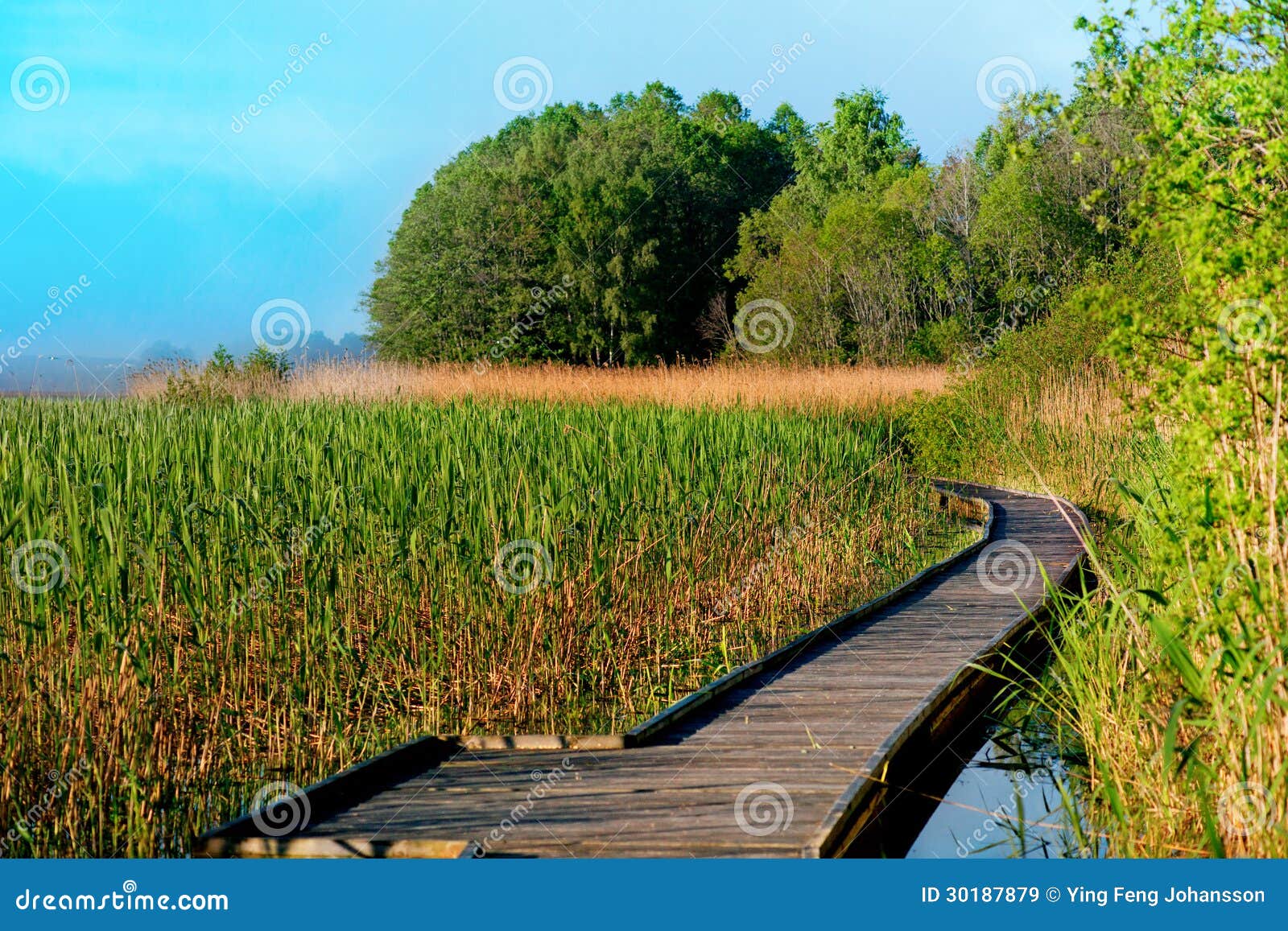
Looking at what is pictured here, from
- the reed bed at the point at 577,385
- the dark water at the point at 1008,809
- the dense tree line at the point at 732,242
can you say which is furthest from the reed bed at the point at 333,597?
the dense tree line at the point at 732,242

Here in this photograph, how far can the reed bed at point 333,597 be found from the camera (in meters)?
3.69

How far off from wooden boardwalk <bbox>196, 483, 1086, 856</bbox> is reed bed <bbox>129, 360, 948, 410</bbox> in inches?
338

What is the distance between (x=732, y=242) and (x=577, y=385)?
73.1ft

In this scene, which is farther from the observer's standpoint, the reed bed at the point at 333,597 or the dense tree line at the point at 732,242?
the dense tree line at the point at 732,242

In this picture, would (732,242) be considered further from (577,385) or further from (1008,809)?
Answer: (1008,809)

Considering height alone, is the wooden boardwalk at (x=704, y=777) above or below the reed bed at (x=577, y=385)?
below

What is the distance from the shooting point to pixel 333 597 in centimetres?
455

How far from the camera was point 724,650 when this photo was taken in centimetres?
557

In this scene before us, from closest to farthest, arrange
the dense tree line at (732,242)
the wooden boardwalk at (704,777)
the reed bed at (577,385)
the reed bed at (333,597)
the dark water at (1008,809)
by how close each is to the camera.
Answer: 1. the wooden boardwalk at (704,777)
2. the reed bed at (333,597)
3. the dark water at (1008,809)
4. the reed bed at (577,385)
5. the dense tree line at (732,242)

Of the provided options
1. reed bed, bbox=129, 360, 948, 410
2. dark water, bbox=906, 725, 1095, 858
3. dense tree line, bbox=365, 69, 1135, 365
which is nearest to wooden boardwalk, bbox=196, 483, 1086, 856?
dark water, bbox=906, 725, 1095, 858

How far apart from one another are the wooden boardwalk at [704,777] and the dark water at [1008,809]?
154 millimetres

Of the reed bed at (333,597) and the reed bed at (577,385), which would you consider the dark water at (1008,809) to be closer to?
the reed bed at (333,597)

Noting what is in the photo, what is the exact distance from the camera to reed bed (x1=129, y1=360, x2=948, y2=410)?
50.9 feet

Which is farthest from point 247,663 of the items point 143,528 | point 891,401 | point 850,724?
point 891,401
